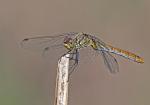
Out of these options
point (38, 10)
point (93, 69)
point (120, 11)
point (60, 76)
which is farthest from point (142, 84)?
point (60, 76)

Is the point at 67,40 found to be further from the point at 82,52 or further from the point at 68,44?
the point at 82,52

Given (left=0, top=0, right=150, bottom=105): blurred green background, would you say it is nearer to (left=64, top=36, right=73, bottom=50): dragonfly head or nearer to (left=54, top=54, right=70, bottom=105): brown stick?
(left=64, top=36, right=73, bottom=50): dragonfly head

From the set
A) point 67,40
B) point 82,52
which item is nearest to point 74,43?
point 67,40

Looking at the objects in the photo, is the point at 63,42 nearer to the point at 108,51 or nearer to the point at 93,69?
the point at 108,51

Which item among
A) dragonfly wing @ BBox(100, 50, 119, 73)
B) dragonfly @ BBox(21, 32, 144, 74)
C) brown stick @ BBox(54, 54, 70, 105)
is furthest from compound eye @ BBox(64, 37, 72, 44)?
brown stick @ BBox(54, 54, 70, 105)

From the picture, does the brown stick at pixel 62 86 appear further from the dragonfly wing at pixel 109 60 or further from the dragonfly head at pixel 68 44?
the dragonfly wing at pixel 109 60

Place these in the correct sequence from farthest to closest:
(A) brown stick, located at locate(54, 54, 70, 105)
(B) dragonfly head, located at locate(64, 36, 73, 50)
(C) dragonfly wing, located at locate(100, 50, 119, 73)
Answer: (C) dragonfly wing, located at locate(100, 50, 119, 73), (B) dragonfly head, located at locate(64, 36, 73, 50), (A) brown stick, located at locate(54, 54, 70, 105)

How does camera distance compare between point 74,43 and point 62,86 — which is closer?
point 62,86

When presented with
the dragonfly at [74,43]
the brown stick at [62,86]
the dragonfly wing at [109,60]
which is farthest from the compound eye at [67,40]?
the brown stick at [62,86]
